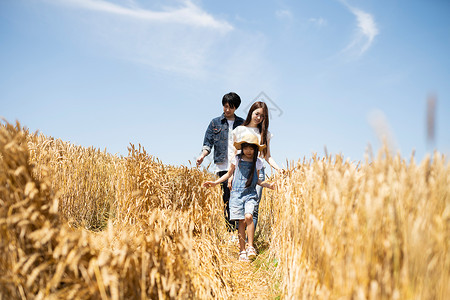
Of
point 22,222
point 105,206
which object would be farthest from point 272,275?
point 105,206

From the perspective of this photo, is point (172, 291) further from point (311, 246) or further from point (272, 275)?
point (272, 275)

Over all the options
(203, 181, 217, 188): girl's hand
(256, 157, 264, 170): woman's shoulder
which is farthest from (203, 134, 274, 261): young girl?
(256, 157, 264, 170): woman's shoulder

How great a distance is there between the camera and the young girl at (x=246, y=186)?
3.65 metres

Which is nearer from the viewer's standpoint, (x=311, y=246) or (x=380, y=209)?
(x=380, y=209)

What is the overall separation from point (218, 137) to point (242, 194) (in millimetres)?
1236

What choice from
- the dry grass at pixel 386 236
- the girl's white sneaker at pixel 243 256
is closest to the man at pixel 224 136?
the girl's white sneaker at pixel 243 256

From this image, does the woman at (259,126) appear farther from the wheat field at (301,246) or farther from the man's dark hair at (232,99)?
the wheat field at (301,246)

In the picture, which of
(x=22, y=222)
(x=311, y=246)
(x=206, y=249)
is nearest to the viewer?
(x=22, y=222)

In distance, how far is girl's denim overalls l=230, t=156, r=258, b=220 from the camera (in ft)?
12.1

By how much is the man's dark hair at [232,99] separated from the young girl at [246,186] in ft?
3.20

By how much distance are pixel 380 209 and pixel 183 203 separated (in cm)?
253

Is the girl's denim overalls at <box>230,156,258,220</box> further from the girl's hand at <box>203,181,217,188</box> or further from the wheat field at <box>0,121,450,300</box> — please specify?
the wheat field at <box>0,121,450,300</box>

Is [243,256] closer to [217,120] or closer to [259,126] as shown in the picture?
[259,126]

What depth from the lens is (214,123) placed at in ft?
15.6
